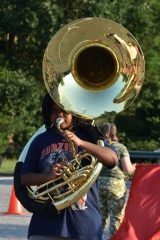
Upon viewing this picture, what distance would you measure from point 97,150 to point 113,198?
4.13m

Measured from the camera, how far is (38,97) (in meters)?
30.2

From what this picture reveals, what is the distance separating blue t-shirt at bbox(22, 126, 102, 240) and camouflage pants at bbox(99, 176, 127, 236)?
3.85 metres

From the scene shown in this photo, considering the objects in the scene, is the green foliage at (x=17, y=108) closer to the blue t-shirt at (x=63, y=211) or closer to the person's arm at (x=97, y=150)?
the blue t-shirt at (x=63, y=211)

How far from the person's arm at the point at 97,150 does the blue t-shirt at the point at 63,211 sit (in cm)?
13

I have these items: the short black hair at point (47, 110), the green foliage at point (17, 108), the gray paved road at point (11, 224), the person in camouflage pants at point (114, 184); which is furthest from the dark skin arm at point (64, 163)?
the green foliage at point (17, 108)

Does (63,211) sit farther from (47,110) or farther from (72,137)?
(47,110)

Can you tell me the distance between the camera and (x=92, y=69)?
493 centimetres

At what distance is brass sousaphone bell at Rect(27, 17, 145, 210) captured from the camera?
15.8ft

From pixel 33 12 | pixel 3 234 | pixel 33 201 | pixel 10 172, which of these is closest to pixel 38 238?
Answer: pixel 33 201

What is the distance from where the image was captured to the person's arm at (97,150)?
4533 millimetres

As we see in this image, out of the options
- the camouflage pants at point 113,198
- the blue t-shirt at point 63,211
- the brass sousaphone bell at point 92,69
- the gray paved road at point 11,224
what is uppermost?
the brass sousaphone bell at point 92,69

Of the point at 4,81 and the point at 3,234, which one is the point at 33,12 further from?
the point at 3,234

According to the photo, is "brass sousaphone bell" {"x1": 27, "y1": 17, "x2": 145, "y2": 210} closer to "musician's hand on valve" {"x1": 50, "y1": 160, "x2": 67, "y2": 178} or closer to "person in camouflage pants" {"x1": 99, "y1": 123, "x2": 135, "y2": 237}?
"musician's hand on valve" {"x1": 50, "y1": 160, "x2": 67, "y2": 178}

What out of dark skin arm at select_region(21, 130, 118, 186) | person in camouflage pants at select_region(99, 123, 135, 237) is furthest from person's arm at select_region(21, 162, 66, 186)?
person in camouflage pants at select_region(99, 123, 135, 237)
